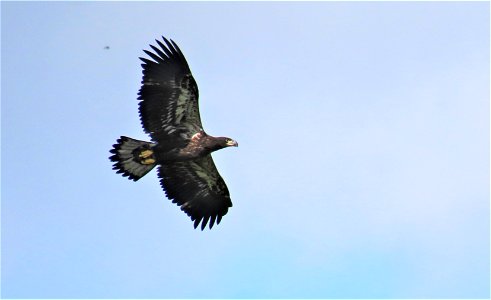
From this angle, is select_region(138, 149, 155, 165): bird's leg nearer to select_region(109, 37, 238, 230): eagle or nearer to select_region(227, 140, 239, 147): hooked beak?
select_region(109, 37, 238, 230): eagle

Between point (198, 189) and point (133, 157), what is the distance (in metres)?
2.58

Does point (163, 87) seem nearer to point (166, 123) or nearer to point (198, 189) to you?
point (166, 123)

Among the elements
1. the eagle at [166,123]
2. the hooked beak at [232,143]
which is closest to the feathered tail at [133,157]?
the eagle at [166,123]

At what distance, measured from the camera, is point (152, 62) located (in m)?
30.7

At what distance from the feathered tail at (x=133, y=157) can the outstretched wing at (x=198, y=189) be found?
108cm

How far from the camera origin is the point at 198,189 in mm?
32750

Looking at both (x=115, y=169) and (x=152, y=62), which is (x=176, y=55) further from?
(x=115, y=169)

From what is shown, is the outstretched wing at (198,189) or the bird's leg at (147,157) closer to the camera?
the bird's leg at (147,157)

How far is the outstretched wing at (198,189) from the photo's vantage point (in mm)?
32344

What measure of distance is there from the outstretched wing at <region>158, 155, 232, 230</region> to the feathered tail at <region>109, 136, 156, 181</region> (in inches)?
42.3

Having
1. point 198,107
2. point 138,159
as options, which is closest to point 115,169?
point 138,159

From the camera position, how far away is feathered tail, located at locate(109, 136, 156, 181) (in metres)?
30.8

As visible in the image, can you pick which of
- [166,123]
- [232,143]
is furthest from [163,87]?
[232,143]

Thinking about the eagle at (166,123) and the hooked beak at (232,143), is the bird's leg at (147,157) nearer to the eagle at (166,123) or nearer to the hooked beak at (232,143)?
the eagle at (166,123)
